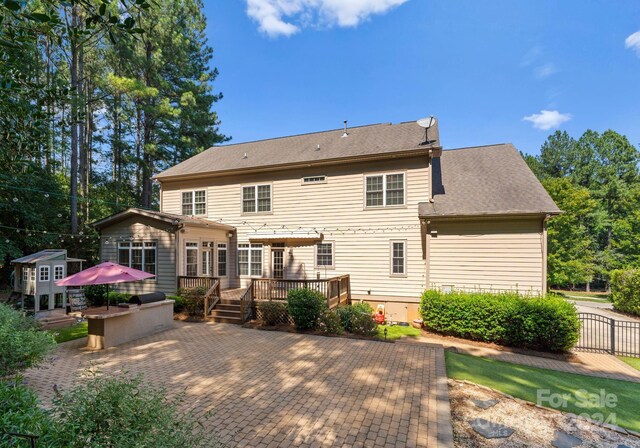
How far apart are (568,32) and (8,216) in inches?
1119

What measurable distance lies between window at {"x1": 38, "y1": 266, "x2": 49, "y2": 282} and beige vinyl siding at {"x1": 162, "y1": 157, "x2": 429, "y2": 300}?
7079 millimetres

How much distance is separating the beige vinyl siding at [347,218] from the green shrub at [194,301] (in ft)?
11.8

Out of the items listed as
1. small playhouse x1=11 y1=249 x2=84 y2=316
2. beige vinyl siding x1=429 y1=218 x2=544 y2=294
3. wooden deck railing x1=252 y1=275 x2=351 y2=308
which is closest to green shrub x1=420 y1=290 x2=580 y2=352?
beige vinyl siding x1=429 y1=218 x2=544 y2=294

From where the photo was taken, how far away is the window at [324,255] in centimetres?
1377

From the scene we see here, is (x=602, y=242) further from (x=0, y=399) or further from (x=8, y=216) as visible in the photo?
(x=8, y=216)

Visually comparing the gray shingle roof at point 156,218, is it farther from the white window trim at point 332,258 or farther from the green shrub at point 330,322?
the green shrub at point 330,322

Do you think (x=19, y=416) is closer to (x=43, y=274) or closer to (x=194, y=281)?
(x=194, y=281)

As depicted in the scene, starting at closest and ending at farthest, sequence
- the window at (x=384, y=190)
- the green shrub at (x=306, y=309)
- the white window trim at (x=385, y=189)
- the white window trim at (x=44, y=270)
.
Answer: the green shrub at (x=306, y=309) < the white window trim at (x=44, y=270) < the white window trim at (x=385, y=189) < the window at (x=384, y=190)

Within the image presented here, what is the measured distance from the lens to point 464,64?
14.6 m

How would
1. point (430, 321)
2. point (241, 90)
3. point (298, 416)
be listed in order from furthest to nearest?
point (241, 90) → point (430, 321) → point (298, 416)

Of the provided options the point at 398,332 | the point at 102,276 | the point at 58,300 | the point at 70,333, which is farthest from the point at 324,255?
the point at 58,300

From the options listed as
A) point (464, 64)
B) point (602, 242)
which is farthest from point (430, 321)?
point (602, 242)

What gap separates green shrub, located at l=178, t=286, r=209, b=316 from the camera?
1189 centimetres

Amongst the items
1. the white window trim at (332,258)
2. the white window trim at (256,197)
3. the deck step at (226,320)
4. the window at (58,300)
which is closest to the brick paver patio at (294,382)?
the deck step at (226,320)
